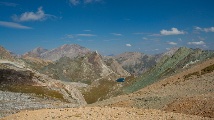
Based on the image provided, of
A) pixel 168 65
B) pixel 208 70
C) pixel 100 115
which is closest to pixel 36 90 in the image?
pixel 168 65

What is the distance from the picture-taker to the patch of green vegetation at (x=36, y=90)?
104 meters

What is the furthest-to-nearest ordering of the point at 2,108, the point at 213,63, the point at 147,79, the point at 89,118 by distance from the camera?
the point at 147,79 < the point at 213,63 < the point at 2,108 < the point at 89,118

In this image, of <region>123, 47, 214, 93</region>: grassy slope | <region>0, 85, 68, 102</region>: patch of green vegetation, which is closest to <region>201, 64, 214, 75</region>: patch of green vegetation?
<region>123, 47, 214, 93</region>: grassy slope

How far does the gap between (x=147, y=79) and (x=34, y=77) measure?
5223 cm

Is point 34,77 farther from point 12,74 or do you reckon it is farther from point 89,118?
point 89,118

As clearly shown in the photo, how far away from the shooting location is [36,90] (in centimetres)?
10962

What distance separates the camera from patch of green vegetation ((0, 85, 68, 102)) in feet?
340

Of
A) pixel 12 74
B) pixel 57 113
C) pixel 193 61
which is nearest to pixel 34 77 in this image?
pixel 12 74

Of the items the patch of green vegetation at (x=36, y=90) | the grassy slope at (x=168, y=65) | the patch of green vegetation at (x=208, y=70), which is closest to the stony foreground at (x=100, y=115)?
the patch of green vegetation at (x=208, y=70)

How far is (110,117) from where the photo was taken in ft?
105

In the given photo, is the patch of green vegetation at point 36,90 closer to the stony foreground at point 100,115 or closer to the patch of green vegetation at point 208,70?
the patch of green vegetation at point 208,70

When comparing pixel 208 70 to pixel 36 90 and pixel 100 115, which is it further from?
pixel 36 90

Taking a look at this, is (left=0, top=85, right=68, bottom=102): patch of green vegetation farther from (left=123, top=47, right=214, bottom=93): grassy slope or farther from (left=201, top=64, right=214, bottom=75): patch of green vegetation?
(left=201, top=64, right=214, bottom=75): patch of green vegetation

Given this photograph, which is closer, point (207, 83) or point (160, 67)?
point (207, 83)
